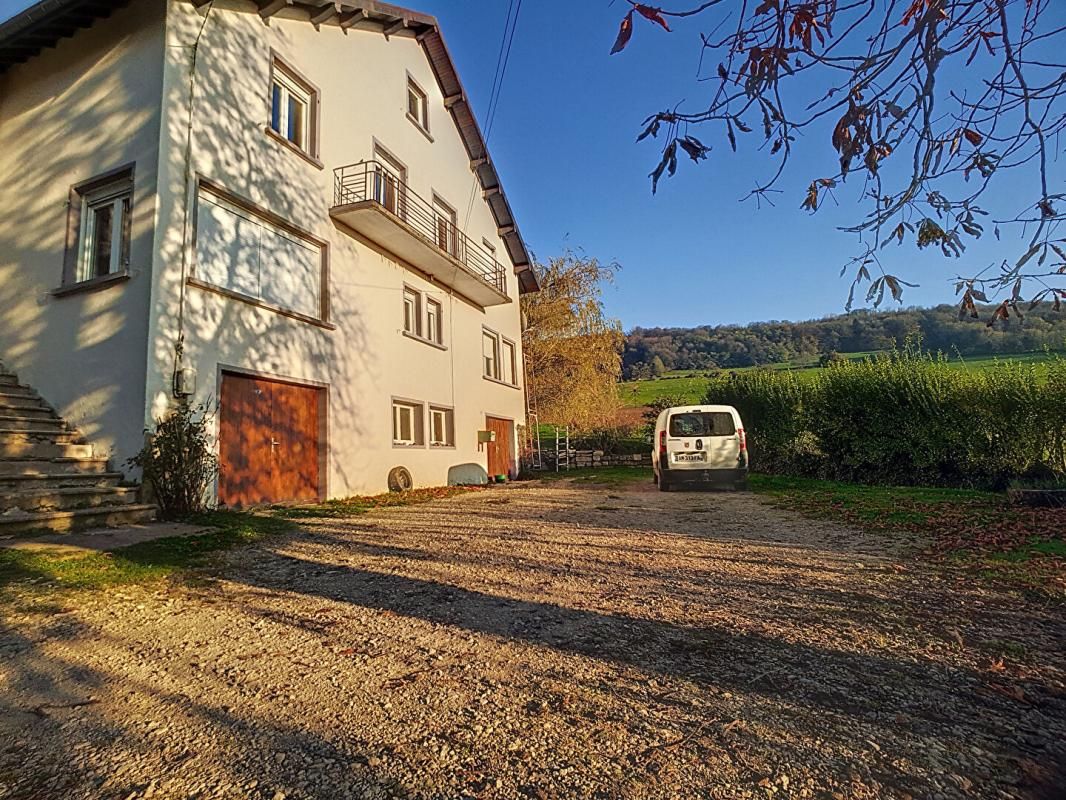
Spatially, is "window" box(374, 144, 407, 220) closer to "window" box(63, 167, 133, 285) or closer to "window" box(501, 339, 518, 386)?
"window" box(63, 167, 133, 285)

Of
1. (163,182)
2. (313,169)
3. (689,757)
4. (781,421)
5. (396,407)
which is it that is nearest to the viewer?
(689,757)

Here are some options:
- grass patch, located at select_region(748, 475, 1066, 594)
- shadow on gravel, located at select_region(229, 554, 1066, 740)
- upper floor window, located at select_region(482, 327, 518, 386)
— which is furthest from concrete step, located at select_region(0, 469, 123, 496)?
upper floor window, located at select_region(482, 327, 518, 386)

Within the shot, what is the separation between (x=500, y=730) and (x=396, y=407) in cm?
1214

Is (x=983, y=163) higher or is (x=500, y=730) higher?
(x=983, y=163)

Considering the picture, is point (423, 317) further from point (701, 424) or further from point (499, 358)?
point (701, 424)

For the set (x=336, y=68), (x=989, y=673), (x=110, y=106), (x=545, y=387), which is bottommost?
(x=989, y=673)

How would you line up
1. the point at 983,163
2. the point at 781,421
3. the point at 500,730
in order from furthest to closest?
the point at 781,421, the point at 983,163, the point at 500,730

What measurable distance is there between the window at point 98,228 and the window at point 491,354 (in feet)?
38.0

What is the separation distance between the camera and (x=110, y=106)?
8.59 metres

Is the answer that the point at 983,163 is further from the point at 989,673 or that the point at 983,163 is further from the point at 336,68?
the point at 336,68

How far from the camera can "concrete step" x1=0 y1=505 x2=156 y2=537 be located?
569 centimetres

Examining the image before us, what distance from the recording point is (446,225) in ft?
55.4

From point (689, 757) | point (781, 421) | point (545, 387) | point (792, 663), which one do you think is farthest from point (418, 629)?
point (545, 387)

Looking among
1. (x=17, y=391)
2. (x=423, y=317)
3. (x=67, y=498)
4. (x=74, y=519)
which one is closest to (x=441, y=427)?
(x=423, y=317)
